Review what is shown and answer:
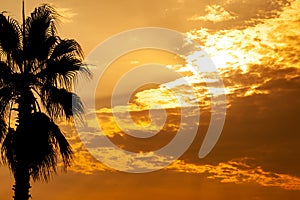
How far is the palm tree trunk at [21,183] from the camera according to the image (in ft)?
89.9

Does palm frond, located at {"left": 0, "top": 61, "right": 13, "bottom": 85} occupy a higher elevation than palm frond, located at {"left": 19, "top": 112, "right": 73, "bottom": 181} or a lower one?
higher

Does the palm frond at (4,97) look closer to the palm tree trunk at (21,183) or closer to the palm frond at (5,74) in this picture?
the palm frond at (5,74)

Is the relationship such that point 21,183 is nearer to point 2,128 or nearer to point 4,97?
point 2,128

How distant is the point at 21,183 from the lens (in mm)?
27547

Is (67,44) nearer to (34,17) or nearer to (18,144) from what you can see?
(34,17)

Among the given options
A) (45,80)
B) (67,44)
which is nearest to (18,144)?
(45,80)

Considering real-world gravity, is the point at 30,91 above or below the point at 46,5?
below

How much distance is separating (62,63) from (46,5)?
3032mm

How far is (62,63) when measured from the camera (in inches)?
1153

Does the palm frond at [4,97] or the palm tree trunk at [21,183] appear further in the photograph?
the palm frond at [4,97]

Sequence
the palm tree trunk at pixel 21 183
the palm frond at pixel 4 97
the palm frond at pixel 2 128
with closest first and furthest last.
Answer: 1. the palm tree trunk at pixel 21 183
2. the palm frond at pixel 4 97
3. the palm frond at pixel 2 128

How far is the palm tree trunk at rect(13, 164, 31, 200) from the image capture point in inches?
1079

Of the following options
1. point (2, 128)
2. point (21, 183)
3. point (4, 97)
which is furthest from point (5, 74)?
point (21, 183)

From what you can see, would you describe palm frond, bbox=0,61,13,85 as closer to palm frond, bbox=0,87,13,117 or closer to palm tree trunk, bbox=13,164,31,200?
palm frond, bbox=0,87,13,117
